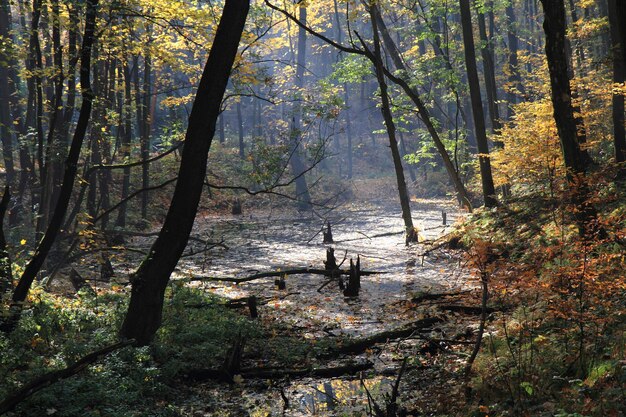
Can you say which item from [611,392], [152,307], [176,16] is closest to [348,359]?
[152,307]

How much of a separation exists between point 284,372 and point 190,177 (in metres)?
2.94

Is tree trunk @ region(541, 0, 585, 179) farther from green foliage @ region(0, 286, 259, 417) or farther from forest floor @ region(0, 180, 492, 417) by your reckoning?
green foliage @ region(0, 286, 259, 417)

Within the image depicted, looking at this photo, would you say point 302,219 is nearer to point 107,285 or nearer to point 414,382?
point 107,285

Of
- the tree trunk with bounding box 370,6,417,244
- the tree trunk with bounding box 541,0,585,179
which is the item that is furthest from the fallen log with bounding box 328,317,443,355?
the tree trunk with bounding box 370,6,417,244

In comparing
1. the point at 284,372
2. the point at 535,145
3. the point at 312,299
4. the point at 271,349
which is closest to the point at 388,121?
the point at 535,145

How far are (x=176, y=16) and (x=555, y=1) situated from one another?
23.2ft

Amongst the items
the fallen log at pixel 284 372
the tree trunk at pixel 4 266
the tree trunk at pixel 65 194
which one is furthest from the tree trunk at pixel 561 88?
the tree trunk at pixel 4 266

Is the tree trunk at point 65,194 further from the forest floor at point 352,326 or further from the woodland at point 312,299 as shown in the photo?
the forest floor at point 352,326

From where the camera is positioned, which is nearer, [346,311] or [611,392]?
[611,392]

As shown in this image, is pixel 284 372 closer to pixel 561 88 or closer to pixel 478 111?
pixel 561 88

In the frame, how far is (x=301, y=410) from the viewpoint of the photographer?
627 centimetres

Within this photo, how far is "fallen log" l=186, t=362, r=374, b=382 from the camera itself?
7.23 m

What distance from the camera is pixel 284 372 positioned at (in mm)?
7281

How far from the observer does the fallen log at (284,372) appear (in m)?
7.23
